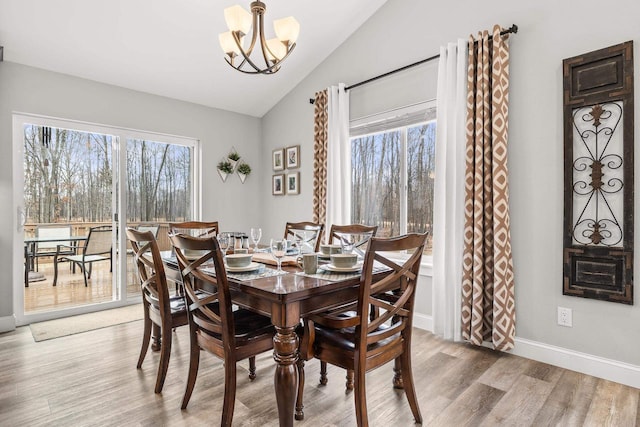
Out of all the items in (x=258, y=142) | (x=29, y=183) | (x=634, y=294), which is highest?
(x=258, y=142)

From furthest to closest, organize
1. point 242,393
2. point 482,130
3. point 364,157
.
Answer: point 364,157
point 482,130
point 242,393

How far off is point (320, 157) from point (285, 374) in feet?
9.22

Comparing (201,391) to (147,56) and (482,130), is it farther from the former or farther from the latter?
(147,56)

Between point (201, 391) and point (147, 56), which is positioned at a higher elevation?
point (147, 56)

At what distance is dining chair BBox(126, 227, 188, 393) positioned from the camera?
201 centimetres

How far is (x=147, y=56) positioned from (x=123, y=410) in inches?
123

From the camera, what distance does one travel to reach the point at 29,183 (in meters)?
3.40

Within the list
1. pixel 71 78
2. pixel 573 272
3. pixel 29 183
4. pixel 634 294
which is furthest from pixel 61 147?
pixel 634 294

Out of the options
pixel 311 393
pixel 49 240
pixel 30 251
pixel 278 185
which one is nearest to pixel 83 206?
pixel 49 240

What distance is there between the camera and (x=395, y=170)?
356 cm

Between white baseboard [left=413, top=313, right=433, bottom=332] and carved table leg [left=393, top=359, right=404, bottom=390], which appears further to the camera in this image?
white baseboard [left=413, top=313, right=433, bottom=332]

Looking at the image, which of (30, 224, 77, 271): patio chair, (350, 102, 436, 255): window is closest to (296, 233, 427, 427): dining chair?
(350, 102, 436, 255): window

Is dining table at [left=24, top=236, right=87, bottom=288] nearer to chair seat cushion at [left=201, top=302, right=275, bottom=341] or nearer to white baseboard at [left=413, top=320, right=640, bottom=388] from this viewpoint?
chair seat cushion at [left=201, top=302, right=275, bottom=341]

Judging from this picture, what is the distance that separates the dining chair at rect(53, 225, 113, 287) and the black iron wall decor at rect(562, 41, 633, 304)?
432 centimetres
